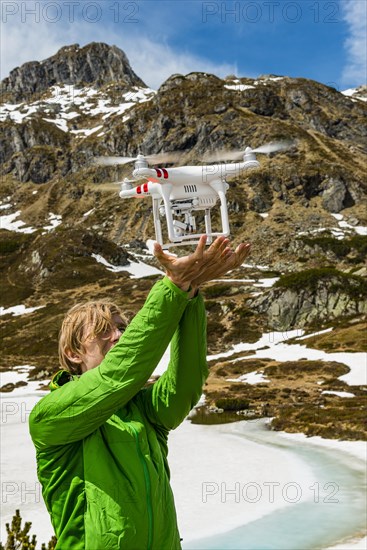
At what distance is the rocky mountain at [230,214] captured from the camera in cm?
5675

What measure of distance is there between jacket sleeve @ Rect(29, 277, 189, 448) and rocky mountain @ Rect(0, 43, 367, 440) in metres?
1.18

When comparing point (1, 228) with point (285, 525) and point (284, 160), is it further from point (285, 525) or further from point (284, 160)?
point (285, 525)

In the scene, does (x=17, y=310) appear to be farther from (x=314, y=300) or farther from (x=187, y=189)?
(x=187, y=189)

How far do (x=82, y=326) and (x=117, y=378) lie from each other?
524 millimetres

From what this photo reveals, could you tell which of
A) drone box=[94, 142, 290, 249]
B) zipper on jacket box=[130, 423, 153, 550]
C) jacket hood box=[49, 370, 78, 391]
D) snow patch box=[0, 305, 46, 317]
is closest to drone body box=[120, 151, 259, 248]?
drone box=[94, 142, 290, 249]

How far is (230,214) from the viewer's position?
118 meters

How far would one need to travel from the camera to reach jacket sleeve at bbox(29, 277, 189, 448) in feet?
6.77

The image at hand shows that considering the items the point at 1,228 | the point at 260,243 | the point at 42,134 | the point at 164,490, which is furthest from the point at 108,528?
the point at 42,134

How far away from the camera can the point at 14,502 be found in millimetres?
15039

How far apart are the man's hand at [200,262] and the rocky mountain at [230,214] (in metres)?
1.06

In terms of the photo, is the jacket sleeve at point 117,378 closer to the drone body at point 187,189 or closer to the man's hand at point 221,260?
the man's hand at point 221,260

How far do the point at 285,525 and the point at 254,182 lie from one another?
121681 millimetres

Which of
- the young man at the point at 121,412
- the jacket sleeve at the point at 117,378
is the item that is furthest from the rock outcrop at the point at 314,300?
the jacket sleeve at the point at 117,378

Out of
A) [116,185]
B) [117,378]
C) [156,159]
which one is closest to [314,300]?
[116,185]
